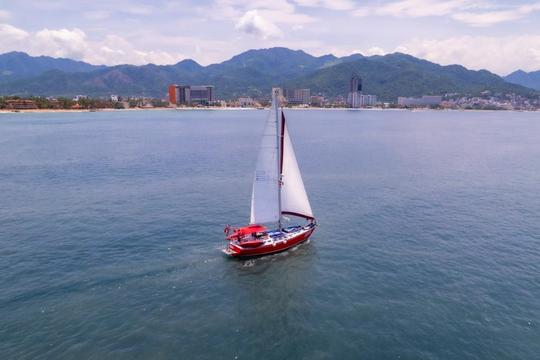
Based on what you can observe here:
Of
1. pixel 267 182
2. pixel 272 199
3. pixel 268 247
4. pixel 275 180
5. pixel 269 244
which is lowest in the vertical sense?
pixel 268 247

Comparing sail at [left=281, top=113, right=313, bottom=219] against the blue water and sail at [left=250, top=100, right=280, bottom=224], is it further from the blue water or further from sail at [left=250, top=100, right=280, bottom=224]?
the blue water

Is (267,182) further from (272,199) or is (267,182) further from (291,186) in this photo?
(291,186)

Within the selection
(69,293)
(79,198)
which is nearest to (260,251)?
(69,293)

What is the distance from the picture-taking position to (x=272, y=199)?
53.0 metres

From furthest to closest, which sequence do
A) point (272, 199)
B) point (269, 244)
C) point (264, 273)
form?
point (272, 199), point (269, 244), point (264, 273)

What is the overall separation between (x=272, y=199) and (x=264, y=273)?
1034 centimetres

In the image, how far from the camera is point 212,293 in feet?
137

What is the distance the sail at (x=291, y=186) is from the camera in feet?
172

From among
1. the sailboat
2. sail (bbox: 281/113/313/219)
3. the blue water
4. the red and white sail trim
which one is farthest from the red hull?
sail (bbox: 281/113/313/219)

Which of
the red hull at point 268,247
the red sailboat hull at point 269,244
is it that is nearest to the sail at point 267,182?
the red sailboat hull at point 269,244

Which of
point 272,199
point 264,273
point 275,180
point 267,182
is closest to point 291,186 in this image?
point 275,180

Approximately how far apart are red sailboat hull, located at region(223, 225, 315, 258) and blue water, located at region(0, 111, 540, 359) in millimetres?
1178

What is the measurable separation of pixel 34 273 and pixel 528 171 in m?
114

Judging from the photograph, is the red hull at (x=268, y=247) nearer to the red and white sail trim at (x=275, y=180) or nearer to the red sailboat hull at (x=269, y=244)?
the red sailboat hull at (x=269, y=244)
